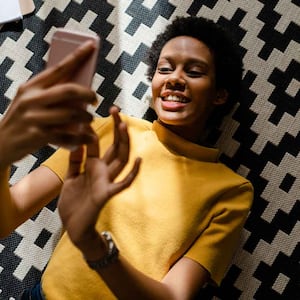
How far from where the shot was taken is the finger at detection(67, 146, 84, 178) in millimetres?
737

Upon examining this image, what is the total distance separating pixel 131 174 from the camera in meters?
0.69

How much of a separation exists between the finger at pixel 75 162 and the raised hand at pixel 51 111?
0.19 ft

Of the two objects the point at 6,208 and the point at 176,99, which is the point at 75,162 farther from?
the point at 176,99

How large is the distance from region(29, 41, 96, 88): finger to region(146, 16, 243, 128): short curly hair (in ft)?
1.40

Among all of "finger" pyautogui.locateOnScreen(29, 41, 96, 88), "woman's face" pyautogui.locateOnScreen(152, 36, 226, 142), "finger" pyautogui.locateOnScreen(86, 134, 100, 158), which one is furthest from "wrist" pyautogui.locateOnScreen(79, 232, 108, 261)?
"woman's face" pyautogui.locateOnScreen(152, 36, 226, 142)

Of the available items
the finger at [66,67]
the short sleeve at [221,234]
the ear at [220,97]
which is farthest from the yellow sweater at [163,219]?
the finger at [66,67]

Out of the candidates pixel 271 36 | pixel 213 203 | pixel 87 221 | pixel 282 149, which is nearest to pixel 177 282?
pixel 213 203

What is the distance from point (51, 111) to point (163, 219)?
1.24 ft

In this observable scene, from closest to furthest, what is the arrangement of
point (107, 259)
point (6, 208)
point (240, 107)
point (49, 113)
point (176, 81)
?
point (49, 113) < point (107, 259) < point (6, 208) < point (176, 81) < point (240, 107)

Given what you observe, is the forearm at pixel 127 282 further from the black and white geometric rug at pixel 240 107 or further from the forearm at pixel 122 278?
the black and white geometric rug at pixel 240 107

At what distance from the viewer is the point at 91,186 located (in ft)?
2.29

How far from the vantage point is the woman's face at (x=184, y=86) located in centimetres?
97

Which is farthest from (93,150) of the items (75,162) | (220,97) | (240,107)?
(240,107)

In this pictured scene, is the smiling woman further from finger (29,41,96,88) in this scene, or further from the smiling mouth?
finger (29,41,96,88)
